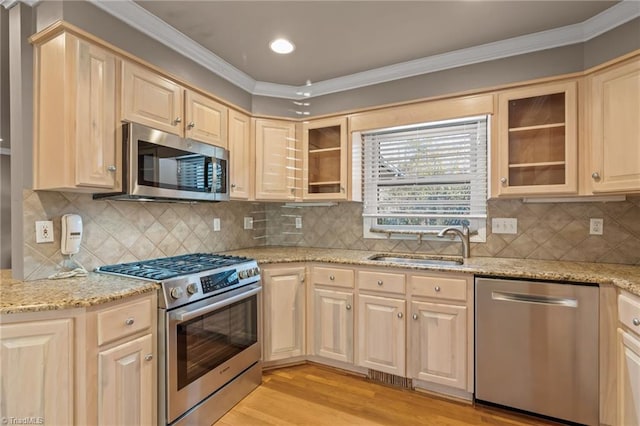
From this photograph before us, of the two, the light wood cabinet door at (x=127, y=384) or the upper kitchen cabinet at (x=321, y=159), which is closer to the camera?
the light wood cabinet door at (x=127, y=384)

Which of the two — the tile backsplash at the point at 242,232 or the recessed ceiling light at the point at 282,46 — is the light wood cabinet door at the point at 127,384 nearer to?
the tile backsplash at the point at 242,232

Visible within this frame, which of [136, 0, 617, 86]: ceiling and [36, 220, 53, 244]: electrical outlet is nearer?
[36, 220, 53, 244]: electrical outlet

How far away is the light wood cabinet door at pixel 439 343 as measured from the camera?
6.91 ft

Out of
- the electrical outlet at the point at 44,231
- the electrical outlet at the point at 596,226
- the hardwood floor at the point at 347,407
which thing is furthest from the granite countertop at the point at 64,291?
the electrical outlet at the point at 596,226

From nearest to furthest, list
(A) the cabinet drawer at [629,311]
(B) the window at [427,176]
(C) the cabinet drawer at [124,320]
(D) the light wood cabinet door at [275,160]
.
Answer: (C) the cabinet drawer at [124,320] → (A) the cabinet drawer at [629,311] → (B) the window at [427,176] → (D) the light wood cabinet door at [275,160]

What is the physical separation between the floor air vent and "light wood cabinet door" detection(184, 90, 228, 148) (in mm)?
2152

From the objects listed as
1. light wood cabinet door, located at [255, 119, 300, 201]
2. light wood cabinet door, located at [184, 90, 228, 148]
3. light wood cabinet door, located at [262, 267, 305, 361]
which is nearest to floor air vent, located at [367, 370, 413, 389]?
light wood cabinet door, located at [262, 267, 305, 361]

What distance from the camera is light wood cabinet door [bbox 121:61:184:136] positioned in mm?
1869

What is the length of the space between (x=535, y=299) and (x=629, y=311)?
411mm

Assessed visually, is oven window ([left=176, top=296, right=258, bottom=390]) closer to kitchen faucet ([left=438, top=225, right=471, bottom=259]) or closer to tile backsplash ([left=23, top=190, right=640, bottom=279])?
tile backsplash ([left=23, top=190, right=640, bottom=279])

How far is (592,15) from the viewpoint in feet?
6.37

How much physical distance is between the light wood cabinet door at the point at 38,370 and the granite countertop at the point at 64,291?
8cm

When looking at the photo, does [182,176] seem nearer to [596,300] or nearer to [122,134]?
[122,134]

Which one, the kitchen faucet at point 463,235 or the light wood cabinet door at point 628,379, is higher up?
the kitchen faucet at point 463,235
